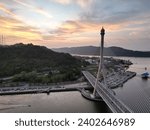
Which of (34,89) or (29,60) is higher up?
(29,60)

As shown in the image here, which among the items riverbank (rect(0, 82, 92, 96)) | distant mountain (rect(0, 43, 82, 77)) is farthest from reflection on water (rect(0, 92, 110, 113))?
distant mountain (rect(0, 43, 82, 77))

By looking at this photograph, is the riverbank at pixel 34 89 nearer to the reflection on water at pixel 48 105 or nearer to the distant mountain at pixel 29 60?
the reflection on water at pixel 48 105

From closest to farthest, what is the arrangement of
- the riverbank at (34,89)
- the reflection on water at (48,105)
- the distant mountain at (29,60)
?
the reflection on water at (48,105) → the riverbank at (34,89) → the distant mountain at (29,60)

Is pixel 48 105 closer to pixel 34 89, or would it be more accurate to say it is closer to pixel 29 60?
pixel 34 89

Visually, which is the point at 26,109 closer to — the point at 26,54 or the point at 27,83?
the point at 27,83

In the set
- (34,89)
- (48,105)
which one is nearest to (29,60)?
(34,89)

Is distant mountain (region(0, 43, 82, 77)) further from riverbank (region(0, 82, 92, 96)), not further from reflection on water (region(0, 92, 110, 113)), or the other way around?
reflection on water (region(0, 92, 110, 113))

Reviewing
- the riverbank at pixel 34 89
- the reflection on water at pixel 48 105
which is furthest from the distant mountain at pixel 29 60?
the reflection on water at pixel 48 105

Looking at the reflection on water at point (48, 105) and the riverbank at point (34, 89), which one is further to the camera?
the riverbank at point (34, 89)

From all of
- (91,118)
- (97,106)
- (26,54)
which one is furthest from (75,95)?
(91,118)
